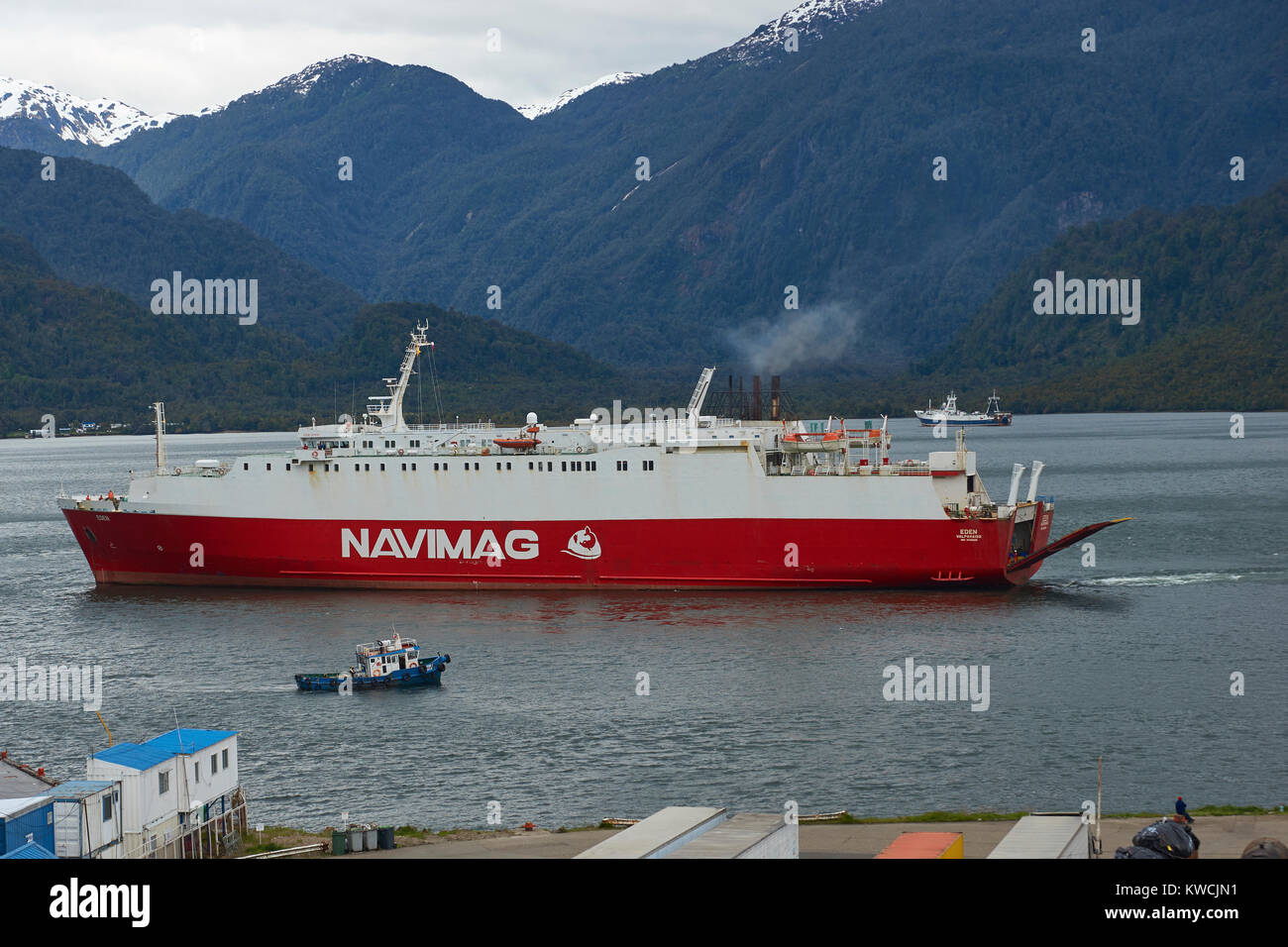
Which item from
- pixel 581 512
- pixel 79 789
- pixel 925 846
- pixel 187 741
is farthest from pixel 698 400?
pixel 925 846

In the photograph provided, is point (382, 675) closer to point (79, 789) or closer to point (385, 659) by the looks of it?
point (385, 659)

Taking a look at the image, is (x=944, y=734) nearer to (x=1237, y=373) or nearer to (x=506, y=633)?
(x=506, y=633)

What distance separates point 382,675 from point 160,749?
11822 millimetres

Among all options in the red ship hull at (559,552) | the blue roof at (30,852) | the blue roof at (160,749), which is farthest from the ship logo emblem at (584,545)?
the blue roof at (30,852)

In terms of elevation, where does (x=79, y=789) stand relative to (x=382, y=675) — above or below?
above

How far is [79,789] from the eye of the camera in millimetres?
17969

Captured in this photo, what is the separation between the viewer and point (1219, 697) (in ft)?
93.5

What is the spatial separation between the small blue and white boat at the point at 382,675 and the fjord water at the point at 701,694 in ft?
1.17

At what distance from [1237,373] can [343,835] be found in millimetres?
184209

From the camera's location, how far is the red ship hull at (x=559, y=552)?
132ft

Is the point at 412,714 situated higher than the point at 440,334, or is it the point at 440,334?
the point at 440,334

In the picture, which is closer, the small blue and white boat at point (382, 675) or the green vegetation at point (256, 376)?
the small blue and white boat at point (382, 675)

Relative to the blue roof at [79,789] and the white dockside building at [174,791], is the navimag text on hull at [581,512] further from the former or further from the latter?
the blue roof at [79,789]
